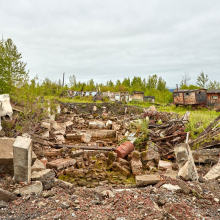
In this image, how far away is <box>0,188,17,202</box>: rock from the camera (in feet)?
11.3

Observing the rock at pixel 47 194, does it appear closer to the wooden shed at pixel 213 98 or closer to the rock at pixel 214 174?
the rock at pixel 214 174

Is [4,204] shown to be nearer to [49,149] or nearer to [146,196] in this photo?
[146,196]

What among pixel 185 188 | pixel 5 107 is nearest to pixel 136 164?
pixel 185 188

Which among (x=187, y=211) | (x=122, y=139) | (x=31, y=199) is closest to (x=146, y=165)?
(x=122, y=139)

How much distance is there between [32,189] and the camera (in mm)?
3758

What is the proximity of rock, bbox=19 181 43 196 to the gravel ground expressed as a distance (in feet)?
0.42

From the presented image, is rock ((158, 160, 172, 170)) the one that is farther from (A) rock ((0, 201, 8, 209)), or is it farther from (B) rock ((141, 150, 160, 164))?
(A) rock ((0, 201, 8, 209))

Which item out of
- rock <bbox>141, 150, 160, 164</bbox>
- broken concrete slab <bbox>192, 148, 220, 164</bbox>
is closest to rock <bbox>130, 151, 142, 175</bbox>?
rock <bbox>141, 150, 160, 164</bbox>

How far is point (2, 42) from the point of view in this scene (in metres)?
18.4

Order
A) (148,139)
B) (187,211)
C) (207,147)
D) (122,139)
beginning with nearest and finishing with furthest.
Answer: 1. (187,211)
2. (207,147)
3. (148,139)
4. (122,139)

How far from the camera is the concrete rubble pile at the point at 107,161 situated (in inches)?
156

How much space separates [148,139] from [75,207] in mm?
6586

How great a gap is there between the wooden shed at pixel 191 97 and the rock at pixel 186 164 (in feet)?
58.7

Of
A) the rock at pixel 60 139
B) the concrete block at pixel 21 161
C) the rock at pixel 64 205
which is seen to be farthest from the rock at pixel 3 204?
the rock at pixel 60 139
